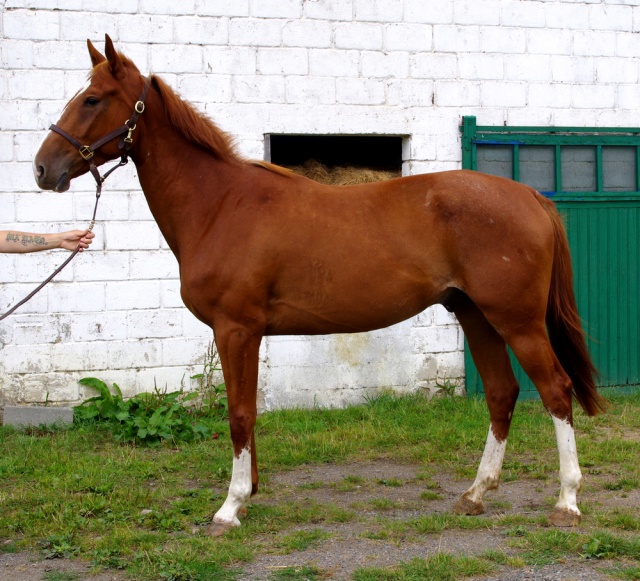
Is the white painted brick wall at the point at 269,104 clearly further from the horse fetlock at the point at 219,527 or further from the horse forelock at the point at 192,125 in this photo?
the horse fetlock at the point at 219,527

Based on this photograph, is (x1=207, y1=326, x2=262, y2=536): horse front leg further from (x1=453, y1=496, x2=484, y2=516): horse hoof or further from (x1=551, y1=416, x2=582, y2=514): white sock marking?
(x1=551, y1=416, x2=582, y2=514): white sock marking

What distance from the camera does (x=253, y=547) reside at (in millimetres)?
3893

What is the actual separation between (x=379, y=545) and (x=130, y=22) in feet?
15.5

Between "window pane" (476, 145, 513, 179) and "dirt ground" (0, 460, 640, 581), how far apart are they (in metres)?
3.01

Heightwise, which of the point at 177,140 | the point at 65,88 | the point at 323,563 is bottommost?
the point at 323,563

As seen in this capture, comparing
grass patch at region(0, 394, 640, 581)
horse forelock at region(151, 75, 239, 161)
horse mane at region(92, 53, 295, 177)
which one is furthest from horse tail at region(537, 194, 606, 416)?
horse forelock at region(151, 75, 239, 161)

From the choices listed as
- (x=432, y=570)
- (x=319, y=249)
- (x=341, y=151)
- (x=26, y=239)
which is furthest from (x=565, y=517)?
(x=341, y=151)

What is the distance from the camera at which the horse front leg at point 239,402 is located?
4164 mm

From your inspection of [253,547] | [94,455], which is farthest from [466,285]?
[94,455]

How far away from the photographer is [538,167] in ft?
23.7

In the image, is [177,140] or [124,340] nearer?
[177,140]

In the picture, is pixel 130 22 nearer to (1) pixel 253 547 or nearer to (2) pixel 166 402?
(2) pixel 166 402

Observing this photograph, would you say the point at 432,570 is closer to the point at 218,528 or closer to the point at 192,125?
the point at 218,528

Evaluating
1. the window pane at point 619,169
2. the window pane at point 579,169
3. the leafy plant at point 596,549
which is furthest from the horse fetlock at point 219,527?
the window pane at point 619,169
